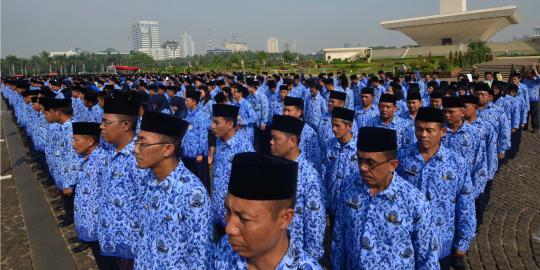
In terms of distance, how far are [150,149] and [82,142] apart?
6.30 ft

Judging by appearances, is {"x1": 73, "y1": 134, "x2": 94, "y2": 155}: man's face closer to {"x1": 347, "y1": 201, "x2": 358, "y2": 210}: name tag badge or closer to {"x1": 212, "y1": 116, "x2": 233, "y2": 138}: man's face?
{"x1": 212, "y1": 116, "x2": 233, "y2": 138}: man's face

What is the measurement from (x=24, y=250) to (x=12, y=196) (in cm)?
322

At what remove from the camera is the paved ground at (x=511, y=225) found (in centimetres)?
504

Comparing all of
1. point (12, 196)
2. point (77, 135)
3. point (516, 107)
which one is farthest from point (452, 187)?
point (12, 196)

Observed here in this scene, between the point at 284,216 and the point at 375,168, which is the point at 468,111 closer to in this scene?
the point at 375,168

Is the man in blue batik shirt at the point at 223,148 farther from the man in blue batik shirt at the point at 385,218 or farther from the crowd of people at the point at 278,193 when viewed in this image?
the man in blue batik shirt at the point at 385,218

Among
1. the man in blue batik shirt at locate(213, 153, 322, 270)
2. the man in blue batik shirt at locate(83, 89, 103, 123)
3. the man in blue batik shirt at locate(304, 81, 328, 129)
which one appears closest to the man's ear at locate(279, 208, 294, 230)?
the man in blue batik shirt at locate(213, 153, 322, 270)

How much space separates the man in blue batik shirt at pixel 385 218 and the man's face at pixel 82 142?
3.04 m

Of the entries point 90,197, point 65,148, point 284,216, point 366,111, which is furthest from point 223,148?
point 366,111

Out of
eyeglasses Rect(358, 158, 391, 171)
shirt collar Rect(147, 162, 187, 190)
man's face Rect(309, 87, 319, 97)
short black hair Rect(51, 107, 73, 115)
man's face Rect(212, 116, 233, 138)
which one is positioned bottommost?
shirt collar Rect(147, 162, 187, 190)

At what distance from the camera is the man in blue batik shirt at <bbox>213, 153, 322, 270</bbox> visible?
1.75 m

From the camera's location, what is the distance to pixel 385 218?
2682 mm

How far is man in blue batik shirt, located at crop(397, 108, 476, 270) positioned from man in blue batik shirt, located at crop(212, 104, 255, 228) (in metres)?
1.87

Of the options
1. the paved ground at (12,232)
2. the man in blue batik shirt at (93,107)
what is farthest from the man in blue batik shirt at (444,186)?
the man in blue batik shirt at (93,107)
